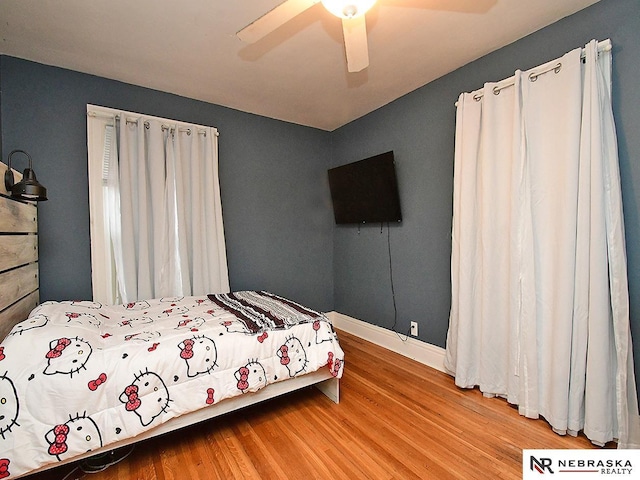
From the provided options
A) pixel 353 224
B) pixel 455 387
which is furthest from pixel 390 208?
pixel 455 387

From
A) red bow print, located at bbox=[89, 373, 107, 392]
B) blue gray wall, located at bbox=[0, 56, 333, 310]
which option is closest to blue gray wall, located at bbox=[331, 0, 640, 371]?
blue gray wall, located at bbox=[0, 56, 333, 310]

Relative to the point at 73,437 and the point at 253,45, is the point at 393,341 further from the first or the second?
the point at 253,45

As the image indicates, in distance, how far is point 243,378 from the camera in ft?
5.96

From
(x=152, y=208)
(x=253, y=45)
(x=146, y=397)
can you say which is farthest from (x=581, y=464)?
(x=152, y=208)

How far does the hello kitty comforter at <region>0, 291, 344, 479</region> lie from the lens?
1344 mm

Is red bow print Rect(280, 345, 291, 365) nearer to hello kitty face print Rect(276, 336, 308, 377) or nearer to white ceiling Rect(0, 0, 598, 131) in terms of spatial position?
hello kitty face print Rect(276, 336, 308, 377)

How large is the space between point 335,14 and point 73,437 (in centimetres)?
229

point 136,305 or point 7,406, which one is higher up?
point 136,305

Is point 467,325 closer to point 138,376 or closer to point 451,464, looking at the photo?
point 451,464

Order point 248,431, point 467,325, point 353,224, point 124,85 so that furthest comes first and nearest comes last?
point 353,224 → point 124,85 → point 467,325 → point 248,431

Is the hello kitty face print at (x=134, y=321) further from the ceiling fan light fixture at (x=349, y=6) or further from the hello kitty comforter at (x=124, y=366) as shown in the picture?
the ceiling fan light fixture at (x=349, y=6)

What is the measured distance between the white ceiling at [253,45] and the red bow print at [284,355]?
82.9 inches

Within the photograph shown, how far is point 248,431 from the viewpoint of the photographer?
75.0 inches

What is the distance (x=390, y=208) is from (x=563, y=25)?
175cm
